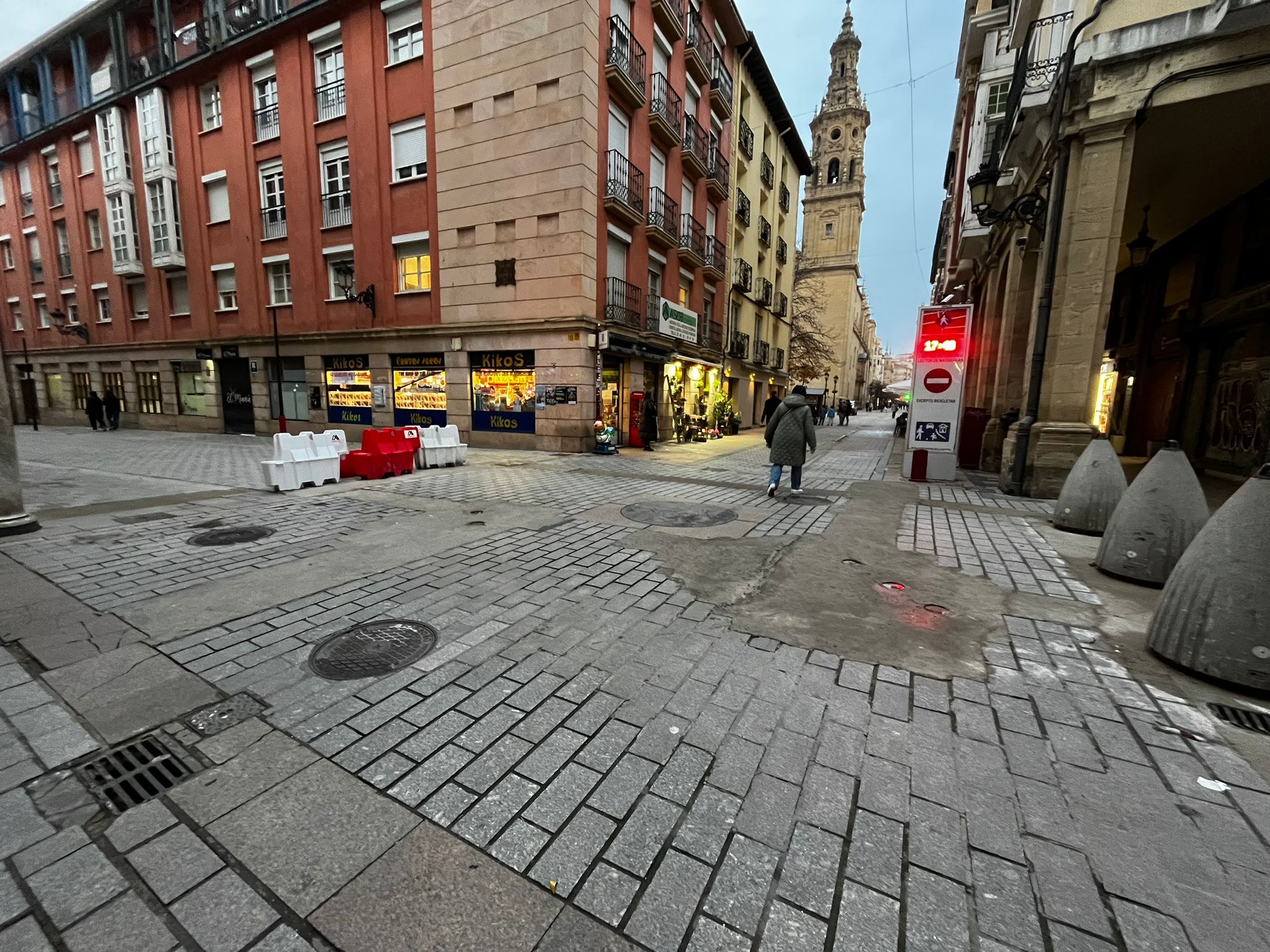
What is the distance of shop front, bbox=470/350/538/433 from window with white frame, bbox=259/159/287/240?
1011 centimetres

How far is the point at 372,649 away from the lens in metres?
3.27

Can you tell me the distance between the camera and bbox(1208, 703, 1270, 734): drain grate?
2588mm

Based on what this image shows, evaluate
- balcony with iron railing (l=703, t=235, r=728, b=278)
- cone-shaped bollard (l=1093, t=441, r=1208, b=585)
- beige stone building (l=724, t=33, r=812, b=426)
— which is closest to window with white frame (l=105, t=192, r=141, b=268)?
balcony with iron railing (l=703, t=235, r=728, b=278)

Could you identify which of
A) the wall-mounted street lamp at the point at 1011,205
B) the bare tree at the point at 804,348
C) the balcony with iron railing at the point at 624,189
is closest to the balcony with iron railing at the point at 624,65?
the balcony with iron railing at the point at 624,189

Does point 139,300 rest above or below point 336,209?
below

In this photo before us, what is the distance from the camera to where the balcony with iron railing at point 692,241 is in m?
19.3

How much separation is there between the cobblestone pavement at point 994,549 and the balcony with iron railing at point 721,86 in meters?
21.1

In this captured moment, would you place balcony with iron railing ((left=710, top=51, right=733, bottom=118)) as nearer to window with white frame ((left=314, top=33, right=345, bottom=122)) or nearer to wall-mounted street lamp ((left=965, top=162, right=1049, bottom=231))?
window with white frame ((left=314, top=33, right=345, bottom=122))

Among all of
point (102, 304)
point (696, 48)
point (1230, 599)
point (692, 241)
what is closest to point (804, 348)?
point (692, 241)

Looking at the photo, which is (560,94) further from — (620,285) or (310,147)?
(310,147)

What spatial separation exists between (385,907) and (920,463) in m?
11.2

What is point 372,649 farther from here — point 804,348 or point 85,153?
point 804,348

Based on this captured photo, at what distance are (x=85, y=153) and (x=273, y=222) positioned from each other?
1345 cm

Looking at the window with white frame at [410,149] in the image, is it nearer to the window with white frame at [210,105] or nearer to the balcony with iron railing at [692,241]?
the balcony with iron railing at [692,241]
